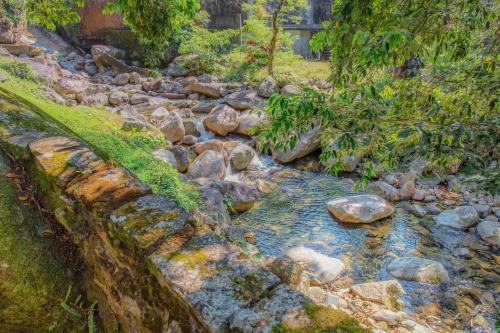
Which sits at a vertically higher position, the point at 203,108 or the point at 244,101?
the point at 244,101

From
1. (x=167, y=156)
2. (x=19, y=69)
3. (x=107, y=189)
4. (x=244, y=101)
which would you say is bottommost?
(x=167, y=156)

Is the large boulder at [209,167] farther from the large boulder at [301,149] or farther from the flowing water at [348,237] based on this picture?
the large boulder at [301,149]

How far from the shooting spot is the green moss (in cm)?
104

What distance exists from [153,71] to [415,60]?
1032 cm

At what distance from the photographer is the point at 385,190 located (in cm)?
600

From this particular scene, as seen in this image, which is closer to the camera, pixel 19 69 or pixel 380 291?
pixel 380 291

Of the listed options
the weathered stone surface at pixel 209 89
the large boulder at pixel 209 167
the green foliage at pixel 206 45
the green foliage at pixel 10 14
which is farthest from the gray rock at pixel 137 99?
the green foliage at pixel 10 14

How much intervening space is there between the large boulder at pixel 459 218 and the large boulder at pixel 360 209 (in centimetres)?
78

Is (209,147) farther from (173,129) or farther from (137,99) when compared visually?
(137,99)

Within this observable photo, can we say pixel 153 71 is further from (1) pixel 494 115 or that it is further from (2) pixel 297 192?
(1) pixel 494 115

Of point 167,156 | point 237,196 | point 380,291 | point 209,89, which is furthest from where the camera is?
point 209,89

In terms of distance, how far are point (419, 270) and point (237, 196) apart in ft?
9.26

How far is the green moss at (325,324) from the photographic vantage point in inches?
40.9

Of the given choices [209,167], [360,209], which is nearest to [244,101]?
[209,167]
